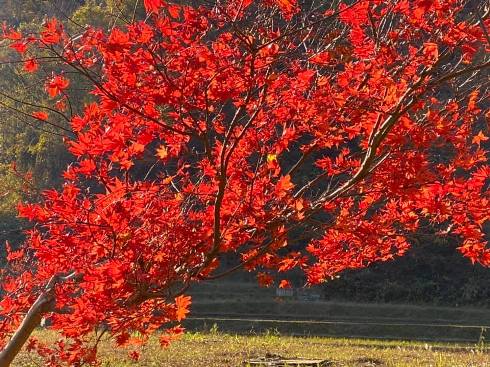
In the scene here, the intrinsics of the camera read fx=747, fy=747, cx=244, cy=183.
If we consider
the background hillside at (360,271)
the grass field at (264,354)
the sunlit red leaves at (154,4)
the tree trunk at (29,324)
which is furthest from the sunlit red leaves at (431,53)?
the background hillside at (360,271)

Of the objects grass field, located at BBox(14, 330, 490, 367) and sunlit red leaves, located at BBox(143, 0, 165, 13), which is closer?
sunlit red leaves, located at BBox(143, 0, 165, 13)

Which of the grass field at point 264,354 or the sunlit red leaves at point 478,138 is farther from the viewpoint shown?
the grass field at point 264,354

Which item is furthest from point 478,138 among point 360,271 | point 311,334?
point 360,271

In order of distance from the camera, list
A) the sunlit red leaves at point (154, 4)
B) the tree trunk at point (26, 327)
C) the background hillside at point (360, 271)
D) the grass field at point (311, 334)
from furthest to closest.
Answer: the background hillside at point (360, 271), the grass field at point (311, 334), the tree trunk at point (26, 327), the sunlit red leaves at point (154, 4)

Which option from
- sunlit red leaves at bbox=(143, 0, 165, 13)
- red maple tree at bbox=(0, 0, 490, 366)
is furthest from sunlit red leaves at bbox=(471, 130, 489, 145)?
sunlit red leaves at bbox=(143, 0, 165, 13)

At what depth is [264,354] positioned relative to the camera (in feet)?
35.3

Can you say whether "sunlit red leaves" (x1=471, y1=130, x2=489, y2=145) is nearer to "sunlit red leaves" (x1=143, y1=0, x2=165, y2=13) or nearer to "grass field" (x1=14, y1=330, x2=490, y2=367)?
"sunlit red leaves" (x1=143, y1=0, x2=165, y2=13)

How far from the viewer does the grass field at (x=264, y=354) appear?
9703 millimetres

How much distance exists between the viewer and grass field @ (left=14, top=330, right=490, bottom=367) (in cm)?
970

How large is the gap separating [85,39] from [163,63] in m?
0.76

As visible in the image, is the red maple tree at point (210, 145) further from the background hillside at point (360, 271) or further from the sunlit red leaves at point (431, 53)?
the background hillside at point (360, 271)

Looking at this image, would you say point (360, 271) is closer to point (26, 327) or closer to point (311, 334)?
point (311, 334)

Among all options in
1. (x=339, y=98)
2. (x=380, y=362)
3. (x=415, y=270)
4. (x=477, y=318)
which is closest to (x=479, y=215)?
(x=339, y=98)

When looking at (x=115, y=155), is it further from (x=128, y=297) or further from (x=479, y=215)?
(x=479, y=215)
